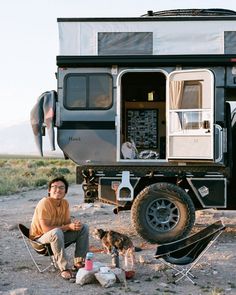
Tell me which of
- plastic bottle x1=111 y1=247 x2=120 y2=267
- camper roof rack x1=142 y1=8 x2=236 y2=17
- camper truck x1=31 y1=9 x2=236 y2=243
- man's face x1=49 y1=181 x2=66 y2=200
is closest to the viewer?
plastic bottle x1=111 y1=247 x2=120 y2=267

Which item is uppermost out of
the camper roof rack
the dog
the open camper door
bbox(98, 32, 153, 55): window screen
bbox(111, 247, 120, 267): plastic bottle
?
the camper roof rack

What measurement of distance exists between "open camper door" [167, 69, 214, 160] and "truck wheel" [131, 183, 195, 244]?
23.0 inches

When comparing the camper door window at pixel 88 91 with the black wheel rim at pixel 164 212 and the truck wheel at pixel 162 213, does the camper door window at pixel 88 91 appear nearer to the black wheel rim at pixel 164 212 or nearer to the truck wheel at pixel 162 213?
the truck wheel at pixel 162 213

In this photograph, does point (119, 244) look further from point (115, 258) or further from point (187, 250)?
point (187, 250)

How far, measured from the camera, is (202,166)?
9.17 meters

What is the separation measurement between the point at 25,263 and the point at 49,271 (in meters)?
0.66

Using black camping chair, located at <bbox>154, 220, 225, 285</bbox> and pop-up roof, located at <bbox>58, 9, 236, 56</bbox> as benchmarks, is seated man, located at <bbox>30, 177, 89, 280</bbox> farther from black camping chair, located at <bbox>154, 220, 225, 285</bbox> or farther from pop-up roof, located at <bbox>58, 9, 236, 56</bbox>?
pop-up roof, located at <bbox>58, 9, 236, 56</bbox>

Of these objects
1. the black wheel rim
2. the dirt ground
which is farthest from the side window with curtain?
the dirt ground

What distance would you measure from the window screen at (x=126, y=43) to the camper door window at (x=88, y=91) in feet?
1.39

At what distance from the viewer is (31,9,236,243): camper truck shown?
911cm

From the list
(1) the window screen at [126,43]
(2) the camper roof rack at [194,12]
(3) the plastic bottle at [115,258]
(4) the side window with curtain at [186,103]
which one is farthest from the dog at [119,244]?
(2) the camper roof rack at [194,12]

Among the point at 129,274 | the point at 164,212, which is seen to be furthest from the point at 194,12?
the point at 129,274

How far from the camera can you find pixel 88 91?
9.39 meters

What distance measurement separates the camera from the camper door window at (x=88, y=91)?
933 centimetres
